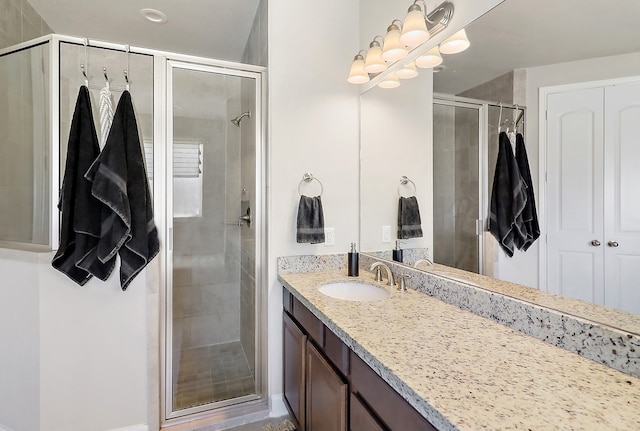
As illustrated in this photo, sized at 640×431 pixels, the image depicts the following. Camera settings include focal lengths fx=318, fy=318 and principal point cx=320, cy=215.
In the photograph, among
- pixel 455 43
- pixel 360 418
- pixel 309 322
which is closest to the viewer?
pixel 360 418

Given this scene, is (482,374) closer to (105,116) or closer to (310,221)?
(310,221)

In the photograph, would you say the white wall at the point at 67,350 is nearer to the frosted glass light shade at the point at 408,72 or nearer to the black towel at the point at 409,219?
the black towel at the point at 409,219

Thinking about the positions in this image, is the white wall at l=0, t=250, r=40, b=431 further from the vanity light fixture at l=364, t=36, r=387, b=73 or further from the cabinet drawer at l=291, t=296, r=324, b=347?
the vanity light fixture at l=364, t=36, r=387, b=73

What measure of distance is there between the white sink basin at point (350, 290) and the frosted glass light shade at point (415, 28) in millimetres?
1269

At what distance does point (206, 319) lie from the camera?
207 cm

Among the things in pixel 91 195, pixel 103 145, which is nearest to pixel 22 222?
pixel 91 195

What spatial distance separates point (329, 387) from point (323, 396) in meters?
0.10

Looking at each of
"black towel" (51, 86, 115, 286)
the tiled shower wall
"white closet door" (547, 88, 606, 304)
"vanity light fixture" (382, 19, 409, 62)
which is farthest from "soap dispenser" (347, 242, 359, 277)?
the tiled shower wall

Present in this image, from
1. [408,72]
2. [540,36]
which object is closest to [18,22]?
[408,72]

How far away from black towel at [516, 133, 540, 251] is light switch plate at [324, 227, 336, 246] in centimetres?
116

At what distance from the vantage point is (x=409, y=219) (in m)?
1.88

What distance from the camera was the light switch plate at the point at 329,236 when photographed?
2.13m

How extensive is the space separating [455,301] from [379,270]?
20.3 inches

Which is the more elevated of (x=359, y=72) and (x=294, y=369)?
(x=359, y=72)
